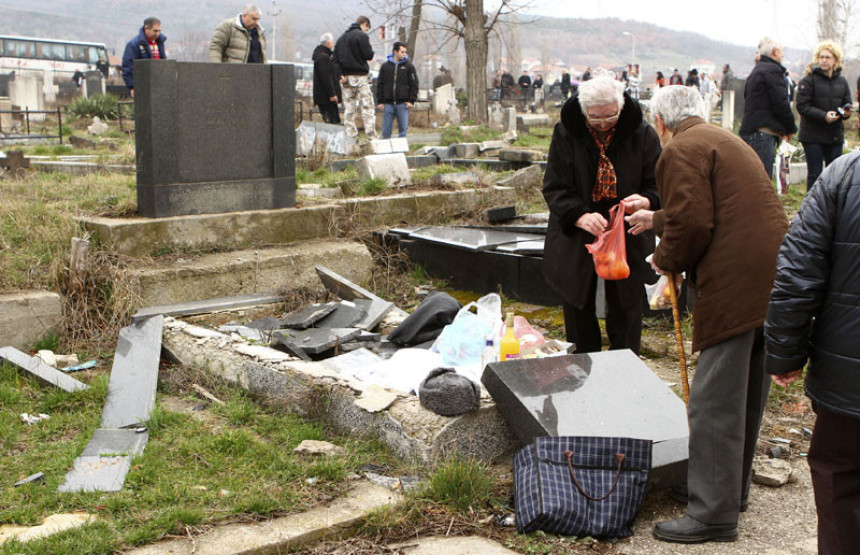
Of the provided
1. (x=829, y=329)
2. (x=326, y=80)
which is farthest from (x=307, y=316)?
(x=326, y=80)

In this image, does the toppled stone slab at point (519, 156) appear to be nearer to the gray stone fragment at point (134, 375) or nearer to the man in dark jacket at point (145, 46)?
the man in dark jacket at point (145, 46)

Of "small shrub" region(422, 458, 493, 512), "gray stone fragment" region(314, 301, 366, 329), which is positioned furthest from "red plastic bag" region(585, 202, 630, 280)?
"gray stone fragment" region(314, 301, 366, 329)

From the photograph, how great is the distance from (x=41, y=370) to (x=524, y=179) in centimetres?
712

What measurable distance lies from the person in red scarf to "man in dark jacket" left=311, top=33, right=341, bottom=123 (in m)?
11.1

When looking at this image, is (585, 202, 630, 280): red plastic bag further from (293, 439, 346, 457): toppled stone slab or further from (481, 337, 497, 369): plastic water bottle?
(293, 439, 346, 457): toppled stone slab

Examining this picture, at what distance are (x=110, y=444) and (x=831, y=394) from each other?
3.41 meters

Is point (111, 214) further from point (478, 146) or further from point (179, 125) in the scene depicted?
point (478, 146)

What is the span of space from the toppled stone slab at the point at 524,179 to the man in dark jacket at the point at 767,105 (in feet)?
8.50

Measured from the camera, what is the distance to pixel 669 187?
368 centimetres

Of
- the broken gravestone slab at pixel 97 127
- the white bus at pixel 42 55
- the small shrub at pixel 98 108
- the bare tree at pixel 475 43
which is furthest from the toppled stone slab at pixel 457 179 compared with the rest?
the white bus at pixel 42 55

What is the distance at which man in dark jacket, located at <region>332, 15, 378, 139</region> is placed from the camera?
14.6 meters

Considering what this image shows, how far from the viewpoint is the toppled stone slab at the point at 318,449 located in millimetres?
4453

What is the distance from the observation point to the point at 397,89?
15.2 metres

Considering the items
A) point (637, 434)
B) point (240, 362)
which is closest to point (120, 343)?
point (240, 362)
